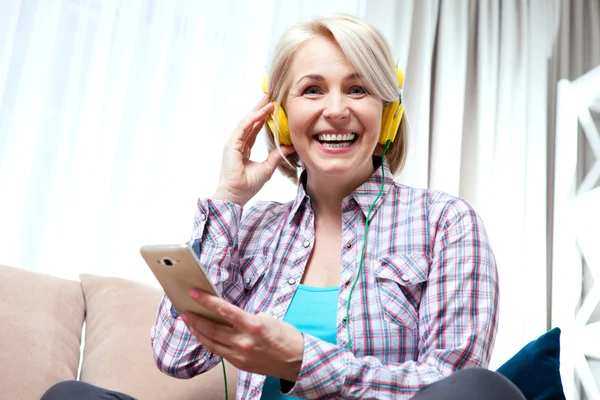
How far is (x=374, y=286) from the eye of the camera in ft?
4.25

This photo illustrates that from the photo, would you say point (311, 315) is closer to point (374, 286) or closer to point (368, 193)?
point (374, 286)

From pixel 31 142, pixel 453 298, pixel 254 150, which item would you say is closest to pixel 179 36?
pixel 254 150

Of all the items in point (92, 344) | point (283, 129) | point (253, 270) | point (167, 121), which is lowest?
point (92, 344)

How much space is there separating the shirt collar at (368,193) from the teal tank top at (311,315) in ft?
0.64

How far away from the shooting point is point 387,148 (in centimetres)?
149

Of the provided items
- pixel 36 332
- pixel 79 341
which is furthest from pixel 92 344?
pixel 36 332

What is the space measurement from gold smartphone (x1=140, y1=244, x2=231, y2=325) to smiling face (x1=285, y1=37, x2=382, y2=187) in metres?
0.47

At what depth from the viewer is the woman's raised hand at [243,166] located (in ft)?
4.73

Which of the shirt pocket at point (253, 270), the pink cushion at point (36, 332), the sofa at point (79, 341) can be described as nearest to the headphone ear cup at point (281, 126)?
the shirt pocket at point (253, 270)

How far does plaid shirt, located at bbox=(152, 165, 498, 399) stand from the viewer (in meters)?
1.06

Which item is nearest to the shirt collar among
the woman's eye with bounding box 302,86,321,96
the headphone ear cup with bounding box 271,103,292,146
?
the headphone ear cup with bounding box 271,103,292,146

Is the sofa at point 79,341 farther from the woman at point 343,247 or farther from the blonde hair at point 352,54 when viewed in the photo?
the blonde hair at point 352,54

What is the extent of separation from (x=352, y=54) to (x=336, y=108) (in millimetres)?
116

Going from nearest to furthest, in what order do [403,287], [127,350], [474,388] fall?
[474,388], [403,287], [127,350]
